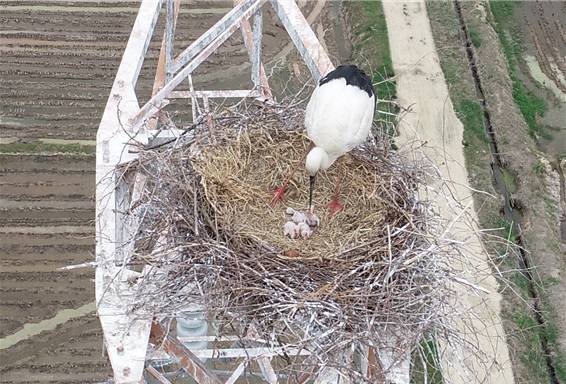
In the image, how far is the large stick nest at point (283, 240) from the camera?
414 cm

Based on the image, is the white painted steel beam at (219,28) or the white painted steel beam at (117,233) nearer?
the white painted steel beam at (117,233)

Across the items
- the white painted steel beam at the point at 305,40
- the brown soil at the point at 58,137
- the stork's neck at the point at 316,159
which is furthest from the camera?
the brown soil at the point at 58,137

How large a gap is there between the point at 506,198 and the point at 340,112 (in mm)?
7021

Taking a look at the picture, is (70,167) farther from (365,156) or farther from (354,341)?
(354,341)

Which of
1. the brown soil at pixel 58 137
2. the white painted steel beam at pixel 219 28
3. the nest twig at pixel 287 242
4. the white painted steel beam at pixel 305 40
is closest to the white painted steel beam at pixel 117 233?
the nest twig at pixel 287 242

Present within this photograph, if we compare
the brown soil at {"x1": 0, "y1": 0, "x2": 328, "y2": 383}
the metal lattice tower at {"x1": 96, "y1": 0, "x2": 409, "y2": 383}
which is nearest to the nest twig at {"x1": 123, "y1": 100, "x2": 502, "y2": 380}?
the metal lattice tower at {"x1": 96, "y1": 0, "x2": 409, "y2": 383}

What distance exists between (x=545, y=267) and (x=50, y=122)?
24.0 ft

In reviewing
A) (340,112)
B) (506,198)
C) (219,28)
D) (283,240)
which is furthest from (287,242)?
(506,198)

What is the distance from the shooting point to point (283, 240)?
5.05 m

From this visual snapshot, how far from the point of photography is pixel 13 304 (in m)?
9.09

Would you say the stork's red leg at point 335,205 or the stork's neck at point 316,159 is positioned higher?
the stork's neck at point 316,159

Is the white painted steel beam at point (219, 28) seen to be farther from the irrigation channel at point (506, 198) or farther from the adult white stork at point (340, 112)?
the irrigation channel at point (506, 198)

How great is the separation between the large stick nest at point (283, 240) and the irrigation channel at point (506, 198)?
3.68m

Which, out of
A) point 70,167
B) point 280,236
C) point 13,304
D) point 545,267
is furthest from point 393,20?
point 280,236
